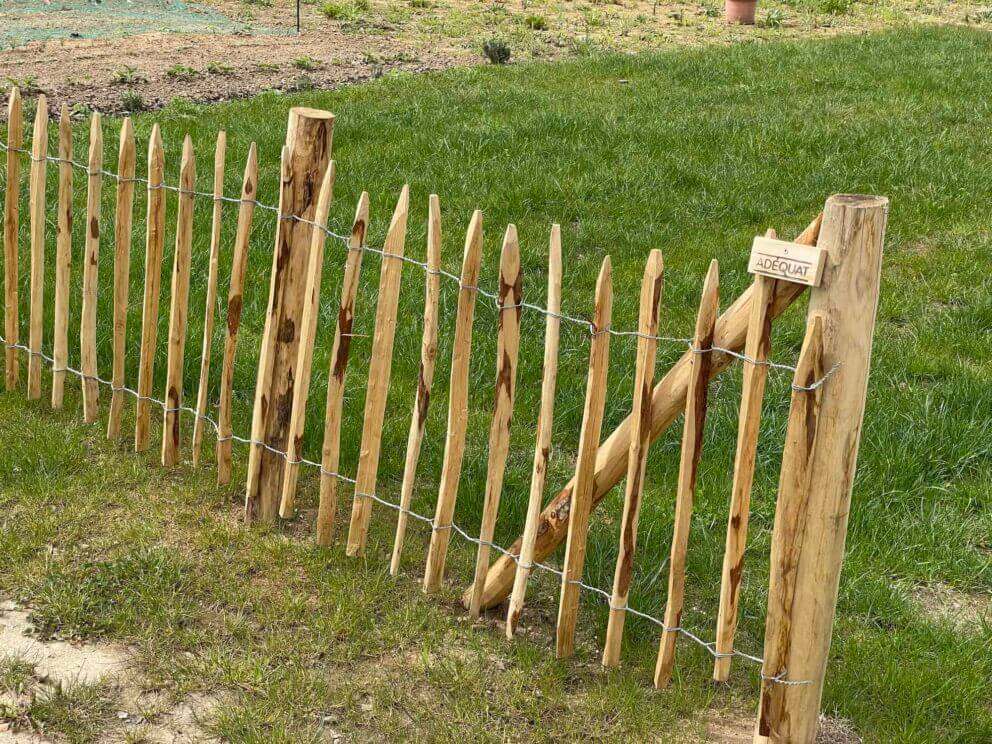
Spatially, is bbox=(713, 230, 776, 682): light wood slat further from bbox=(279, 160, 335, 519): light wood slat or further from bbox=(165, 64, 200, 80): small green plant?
bbox=(165, 64, 200, 80): small green plant

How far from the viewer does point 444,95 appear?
32.2 feet

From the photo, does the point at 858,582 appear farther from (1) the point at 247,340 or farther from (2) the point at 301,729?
(1) the point at 247,340

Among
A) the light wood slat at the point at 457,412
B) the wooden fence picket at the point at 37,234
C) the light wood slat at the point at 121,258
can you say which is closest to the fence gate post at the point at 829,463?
the light wood slat at the point at 457,412

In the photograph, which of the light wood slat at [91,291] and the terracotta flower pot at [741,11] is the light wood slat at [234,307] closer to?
the light wood slat at [91,291]

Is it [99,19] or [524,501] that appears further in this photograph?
[99,19]

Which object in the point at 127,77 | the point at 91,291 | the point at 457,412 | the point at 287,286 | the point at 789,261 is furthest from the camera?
the point at 127,77

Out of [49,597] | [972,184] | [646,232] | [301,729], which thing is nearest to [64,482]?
[49,597]

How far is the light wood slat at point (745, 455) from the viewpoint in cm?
276

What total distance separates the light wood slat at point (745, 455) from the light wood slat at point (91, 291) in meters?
2.49

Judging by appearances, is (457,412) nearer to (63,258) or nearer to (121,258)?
(121,258)

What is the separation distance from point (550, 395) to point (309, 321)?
0.86m

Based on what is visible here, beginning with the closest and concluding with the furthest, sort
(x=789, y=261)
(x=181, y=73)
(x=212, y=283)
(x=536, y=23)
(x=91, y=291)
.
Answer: (x=789, y=261) < (x=212, y=283) < (x=91, y=291) < (x=181, y=73) < (x=536, y=23)

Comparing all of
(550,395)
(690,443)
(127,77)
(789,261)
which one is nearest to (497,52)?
(127,77)

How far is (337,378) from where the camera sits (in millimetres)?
3602
